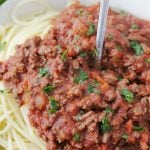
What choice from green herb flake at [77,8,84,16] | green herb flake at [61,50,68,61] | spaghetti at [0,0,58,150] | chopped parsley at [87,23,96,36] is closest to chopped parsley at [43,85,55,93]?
green herb flake at [61,50,68,61]

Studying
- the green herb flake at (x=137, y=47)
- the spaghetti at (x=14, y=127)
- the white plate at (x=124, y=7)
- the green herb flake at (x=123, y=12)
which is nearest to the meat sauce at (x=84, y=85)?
the green herb flake at (x=137, y=47)

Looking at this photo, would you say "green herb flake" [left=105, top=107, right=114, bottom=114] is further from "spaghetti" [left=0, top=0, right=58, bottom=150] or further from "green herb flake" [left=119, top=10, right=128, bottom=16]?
"green herb flake" [left=119, top=10, right=128, bottom=16]

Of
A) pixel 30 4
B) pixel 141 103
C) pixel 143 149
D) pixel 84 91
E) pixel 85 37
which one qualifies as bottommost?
pixel 143 149

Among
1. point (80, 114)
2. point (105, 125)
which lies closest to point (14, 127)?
point (80, 114)

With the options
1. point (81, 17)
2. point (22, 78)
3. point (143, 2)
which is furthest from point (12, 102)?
point (143, 2)

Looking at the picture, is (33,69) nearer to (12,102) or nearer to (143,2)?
(12,102)

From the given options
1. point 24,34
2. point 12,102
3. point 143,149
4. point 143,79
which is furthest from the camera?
point 24,34

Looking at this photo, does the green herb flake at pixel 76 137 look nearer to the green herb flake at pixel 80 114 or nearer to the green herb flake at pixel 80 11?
the green herb flake at pixel 80 114
